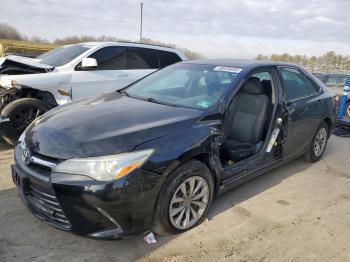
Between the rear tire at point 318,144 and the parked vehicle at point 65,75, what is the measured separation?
345 cm

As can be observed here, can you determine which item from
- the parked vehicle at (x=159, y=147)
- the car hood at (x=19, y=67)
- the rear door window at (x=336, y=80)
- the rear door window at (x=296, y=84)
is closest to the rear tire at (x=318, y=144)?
the rear door window at (x=296, y=84)

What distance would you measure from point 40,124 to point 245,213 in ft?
7.23

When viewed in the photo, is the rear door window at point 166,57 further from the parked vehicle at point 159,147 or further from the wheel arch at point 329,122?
the wheel arch at point 329,122

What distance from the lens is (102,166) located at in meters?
2.45

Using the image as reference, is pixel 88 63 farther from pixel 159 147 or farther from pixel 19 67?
pixel 159 147

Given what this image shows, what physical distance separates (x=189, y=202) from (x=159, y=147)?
0.67 meters

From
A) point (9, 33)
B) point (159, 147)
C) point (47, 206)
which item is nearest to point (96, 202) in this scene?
point (47, 206)

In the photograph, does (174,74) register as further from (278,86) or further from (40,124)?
(40,124)

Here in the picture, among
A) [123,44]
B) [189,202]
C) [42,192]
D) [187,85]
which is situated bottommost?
[189,202]

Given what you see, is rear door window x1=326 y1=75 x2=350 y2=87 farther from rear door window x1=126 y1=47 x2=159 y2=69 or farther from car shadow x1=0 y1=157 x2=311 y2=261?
car shadow x1=0 y1=157 x2=311 y2=261

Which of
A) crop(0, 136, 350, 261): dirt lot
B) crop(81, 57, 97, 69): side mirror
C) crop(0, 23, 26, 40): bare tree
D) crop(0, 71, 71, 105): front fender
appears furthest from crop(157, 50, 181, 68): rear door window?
crop(0, 23, 26, 40): bare tree

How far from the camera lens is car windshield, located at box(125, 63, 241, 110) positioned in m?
3.43

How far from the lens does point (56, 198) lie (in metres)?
2.47

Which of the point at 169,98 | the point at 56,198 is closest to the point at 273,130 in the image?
the point at 169,98
